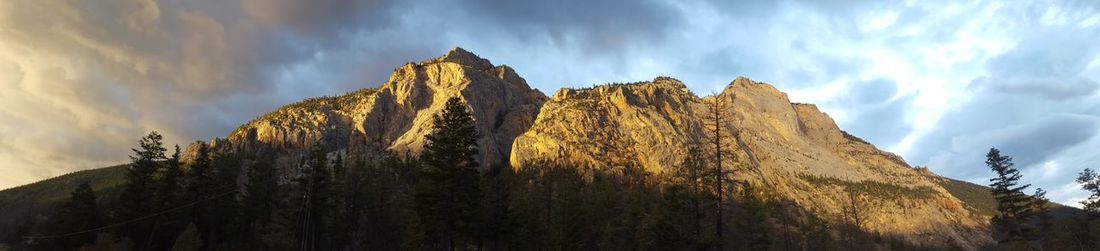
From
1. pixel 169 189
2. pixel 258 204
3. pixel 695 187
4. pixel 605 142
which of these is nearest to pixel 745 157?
pixel 605 142

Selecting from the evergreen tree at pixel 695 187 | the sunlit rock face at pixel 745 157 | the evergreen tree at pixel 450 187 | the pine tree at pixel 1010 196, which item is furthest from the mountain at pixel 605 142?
the evergreen tree at pixel 450 187

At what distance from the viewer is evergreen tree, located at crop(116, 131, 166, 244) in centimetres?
5809

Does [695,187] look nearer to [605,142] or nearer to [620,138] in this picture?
[605,142]

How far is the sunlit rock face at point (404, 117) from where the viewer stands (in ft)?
550

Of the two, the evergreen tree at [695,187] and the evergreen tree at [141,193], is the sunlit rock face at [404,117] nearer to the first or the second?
the evergreen tree at [141,193]

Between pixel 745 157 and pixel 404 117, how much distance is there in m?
99.5

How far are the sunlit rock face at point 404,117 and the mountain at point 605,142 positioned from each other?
1.31 feet

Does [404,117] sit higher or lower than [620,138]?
higher

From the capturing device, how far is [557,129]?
5965 inches

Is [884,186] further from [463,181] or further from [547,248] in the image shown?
[463,181]

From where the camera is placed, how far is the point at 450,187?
3641 cm

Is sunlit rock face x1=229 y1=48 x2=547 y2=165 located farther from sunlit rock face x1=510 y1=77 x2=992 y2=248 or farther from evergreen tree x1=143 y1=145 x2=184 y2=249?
evergreen tree x1=143 y1=145 x2=184 y2=249

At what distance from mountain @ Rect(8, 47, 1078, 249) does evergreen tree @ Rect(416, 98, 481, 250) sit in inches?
3655

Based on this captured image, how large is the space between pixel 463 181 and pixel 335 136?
148654 millimetres
